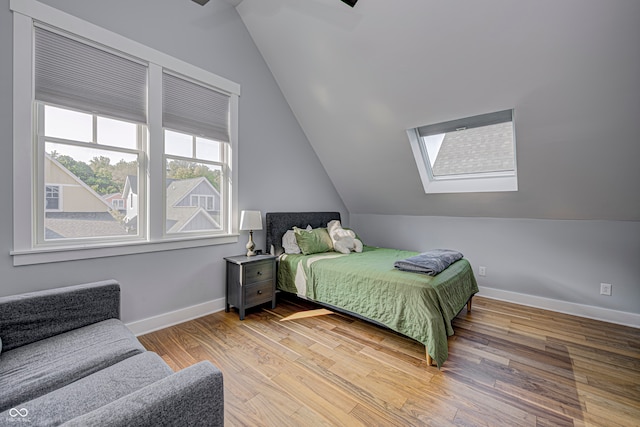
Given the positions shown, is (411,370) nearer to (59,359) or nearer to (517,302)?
(59,359)

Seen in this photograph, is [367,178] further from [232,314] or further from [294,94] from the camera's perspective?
[232,314]

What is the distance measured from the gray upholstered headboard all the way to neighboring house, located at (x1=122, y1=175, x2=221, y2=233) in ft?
2.15

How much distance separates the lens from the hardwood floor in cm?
160

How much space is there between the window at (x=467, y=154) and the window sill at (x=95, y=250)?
106 inches

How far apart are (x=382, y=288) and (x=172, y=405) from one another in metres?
1.85

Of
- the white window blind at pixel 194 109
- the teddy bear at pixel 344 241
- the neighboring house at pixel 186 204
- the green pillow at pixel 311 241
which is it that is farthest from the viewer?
the teddy bear at pixel 344 241

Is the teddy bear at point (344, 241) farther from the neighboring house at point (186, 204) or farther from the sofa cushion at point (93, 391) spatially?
the sofa cushion at point (93, 391)

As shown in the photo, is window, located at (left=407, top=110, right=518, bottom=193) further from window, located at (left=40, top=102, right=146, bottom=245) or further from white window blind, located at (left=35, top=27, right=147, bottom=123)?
window, located at (left=40, top=102, right=146, bottom=245)

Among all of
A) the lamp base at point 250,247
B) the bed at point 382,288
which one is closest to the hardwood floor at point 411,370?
the bed at point 382,288

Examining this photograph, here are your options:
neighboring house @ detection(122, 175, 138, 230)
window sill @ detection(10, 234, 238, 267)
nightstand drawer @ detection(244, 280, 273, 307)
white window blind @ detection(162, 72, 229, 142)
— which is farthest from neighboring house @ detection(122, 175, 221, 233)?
nightstand drawer @ detection(244, 280, 273, 307)

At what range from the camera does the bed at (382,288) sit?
7.01ft

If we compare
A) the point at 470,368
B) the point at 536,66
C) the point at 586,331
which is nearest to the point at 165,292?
the point at 470,368

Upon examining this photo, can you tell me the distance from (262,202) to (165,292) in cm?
144

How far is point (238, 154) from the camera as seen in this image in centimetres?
316
